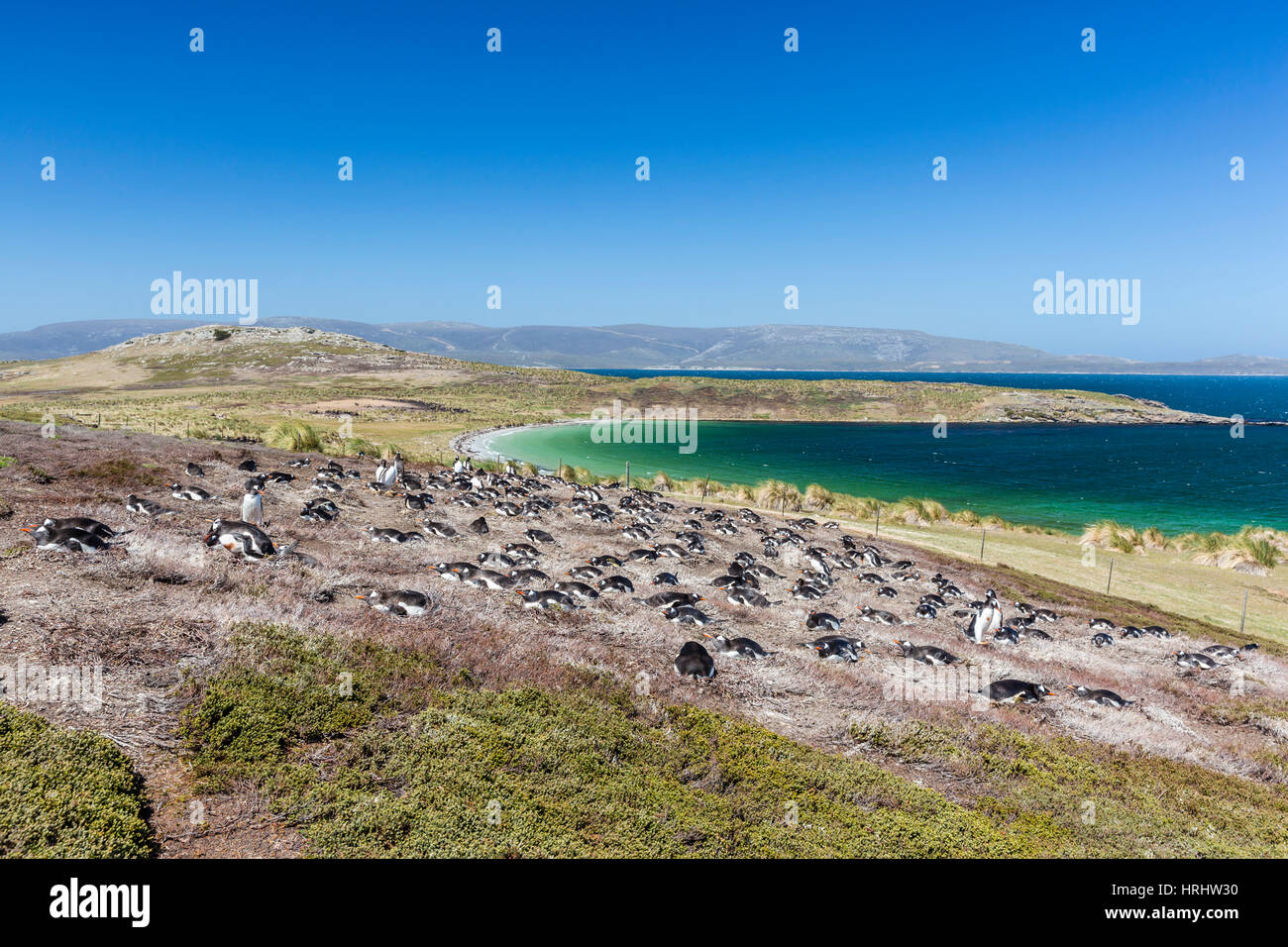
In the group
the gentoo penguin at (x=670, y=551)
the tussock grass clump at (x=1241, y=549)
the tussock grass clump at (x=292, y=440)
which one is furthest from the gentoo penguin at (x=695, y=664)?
the tussock grass clump at (x=1241, y=549)

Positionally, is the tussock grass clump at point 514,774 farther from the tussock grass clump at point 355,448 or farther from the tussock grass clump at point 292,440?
the tussock grass clump at point 355,448

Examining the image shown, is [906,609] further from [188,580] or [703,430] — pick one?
[703,430]

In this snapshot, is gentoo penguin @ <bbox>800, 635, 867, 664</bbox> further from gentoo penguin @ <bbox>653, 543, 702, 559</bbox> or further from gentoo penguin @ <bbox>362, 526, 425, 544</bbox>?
gentoo penguin @ <bbox>362, 526, 425, 544</bbox>

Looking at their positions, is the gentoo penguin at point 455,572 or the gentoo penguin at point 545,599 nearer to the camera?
the gentoo penguin at point 545,599

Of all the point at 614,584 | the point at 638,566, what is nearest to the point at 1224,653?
the point at 638,566

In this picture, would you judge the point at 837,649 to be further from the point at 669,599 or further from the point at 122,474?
the point at 122,474
